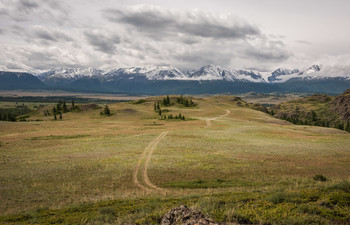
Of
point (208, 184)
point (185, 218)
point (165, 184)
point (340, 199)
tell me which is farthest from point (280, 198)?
point (165, 184)

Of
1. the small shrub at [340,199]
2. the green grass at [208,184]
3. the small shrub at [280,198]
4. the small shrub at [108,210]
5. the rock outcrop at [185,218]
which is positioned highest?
the rock outcrop at [185,218]

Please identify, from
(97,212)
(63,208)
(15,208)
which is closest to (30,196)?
(15,208)

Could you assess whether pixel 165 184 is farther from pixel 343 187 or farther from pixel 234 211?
pixel 343 187

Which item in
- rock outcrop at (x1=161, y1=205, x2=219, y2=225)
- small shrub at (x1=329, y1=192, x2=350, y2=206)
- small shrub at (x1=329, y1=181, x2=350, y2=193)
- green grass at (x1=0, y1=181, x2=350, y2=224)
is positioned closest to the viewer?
rock outcrop at (x1=161, y1=205, x2=219, y2=225)

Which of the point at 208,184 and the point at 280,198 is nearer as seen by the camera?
the point at 280,198

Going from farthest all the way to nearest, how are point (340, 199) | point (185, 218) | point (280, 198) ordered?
point (280, 198) < point (340, 199) < point (185, 218)

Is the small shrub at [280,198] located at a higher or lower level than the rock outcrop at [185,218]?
lower

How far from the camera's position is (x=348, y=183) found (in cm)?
1748

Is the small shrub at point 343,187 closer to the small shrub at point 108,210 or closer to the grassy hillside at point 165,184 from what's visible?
the grassy hillside at point 165,184

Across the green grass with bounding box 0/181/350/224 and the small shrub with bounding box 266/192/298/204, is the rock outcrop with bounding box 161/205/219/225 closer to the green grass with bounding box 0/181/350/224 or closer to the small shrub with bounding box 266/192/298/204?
the green grass with bounding box 0/181/350/224

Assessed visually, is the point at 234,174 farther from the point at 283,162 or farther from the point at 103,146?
the point at 103,146

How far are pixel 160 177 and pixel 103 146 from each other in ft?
83.5

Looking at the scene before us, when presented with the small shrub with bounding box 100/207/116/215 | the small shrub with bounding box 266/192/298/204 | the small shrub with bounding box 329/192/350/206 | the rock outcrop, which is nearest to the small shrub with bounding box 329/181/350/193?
the small shrub with bounding box 329/192/350/206

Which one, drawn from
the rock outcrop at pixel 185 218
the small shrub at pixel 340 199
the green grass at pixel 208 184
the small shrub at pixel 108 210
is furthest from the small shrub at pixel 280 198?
the small shrub at pixel 108 210
